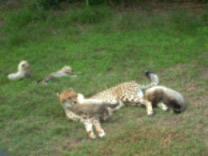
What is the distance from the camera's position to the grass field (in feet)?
15.0

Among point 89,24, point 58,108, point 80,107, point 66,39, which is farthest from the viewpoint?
point 89,24

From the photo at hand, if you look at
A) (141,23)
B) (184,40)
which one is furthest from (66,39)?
(184,40)

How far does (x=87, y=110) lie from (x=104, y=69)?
2.05 m

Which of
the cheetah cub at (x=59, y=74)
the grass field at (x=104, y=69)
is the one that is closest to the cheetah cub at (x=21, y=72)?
the grass field at (x=104, y=69)

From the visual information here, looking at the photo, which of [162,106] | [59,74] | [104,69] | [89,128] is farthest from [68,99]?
[104,69]

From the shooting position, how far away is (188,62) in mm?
6977

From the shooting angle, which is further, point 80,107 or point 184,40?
point 184,40

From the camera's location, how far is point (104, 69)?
22.9 ft

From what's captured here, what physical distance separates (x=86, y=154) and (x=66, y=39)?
4648 millimetres

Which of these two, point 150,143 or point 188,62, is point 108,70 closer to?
point 188,62

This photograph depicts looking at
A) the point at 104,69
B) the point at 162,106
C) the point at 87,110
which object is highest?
the point at 87,110

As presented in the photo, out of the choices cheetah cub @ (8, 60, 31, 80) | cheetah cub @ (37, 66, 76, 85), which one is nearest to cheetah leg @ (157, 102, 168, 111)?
cheetah cub @ (37, 66, 76, 85)

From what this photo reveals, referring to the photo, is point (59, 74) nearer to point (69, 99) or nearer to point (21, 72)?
point (21, 72)

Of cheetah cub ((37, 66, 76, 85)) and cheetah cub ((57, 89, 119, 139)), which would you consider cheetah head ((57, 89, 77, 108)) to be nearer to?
cheetah cub ((57, 89, 119, 139))
